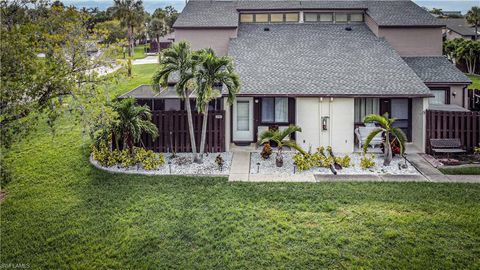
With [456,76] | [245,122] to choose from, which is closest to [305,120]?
[245,122]

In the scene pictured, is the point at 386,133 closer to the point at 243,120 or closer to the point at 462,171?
the point at 462,171

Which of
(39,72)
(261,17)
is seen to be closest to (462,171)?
(39,72)

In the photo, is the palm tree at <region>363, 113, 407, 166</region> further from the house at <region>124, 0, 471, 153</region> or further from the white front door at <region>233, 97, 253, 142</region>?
the white front door at <region>233, 97, 253, 142</region>

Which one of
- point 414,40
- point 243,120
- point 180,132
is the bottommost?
point 180,132

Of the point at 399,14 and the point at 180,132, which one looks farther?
the point at 399,14

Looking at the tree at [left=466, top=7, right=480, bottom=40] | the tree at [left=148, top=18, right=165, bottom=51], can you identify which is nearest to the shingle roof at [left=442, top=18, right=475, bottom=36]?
the tree at [left=466, top=7, right=480, bottom=40]
